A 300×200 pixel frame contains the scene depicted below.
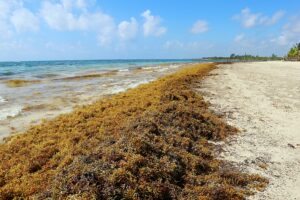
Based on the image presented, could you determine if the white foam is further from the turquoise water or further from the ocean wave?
the turquoise water

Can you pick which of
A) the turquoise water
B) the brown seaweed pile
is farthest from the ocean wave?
the turquoise water

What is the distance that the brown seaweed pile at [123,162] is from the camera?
6.16m

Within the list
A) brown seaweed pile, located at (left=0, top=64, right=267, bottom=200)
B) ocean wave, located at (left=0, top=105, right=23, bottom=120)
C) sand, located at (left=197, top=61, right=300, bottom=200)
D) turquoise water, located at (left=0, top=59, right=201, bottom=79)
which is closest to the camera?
brown seaweed pile, located at (left=0, top=64, right=267, bottom=200)

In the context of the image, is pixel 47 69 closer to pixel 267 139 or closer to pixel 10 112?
pixel 10 112

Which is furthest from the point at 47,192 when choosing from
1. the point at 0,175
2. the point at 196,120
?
the point at 196,120

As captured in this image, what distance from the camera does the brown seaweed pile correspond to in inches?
242

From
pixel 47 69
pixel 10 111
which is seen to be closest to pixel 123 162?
pixel 10 111

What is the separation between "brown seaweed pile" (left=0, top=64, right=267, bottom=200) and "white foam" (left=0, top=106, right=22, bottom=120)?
12.5 feet

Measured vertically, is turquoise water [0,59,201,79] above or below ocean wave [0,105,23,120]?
below

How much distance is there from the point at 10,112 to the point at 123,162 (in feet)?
33.6

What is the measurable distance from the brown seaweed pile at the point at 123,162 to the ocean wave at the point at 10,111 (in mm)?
3810

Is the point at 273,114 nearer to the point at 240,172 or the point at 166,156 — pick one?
the point at 240,172

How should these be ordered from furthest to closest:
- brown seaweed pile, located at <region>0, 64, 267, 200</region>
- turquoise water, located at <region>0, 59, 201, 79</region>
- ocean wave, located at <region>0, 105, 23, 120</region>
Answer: turquoise water, located at <region>0, 59, 201, 79</region>, ocean wave, located at <region>0, 105, 23, 120</region>, brown seaweed pile, located at <region>0, 64, 267, 200</region>

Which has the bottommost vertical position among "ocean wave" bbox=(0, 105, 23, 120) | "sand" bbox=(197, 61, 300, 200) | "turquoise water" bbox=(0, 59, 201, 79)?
"turquoise water" bbox=(0, 59, 201, 79)
